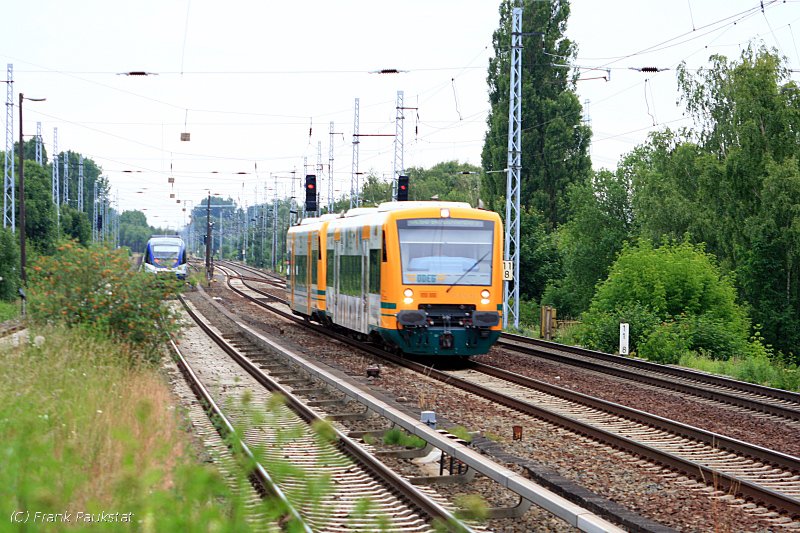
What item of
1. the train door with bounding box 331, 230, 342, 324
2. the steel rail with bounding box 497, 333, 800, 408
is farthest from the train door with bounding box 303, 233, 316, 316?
the steel rail with bounding box 497, 333, 800, 408

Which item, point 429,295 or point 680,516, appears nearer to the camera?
point 680,516

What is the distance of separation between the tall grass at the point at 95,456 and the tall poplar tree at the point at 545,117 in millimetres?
46746

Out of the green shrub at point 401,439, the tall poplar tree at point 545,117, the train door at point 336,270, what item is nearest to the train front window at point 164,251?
the tall poplar tree at point 545,117

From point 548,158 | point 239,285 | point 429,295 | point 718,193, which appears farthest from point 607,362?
point 239,285

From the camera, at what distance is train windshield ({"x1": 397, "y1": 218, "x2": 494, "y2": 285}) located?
19453 mm

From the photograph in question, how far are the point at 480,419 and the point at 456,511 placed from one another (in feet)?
16.8

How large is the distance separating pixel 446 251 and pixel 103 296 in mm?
6596

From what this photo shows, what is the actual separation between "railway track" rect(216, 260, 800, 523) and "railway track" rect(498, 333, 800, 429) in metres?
2.55

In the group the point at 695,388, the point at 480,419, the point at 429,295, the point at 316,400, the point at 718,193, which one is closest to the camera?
the point at 480,419

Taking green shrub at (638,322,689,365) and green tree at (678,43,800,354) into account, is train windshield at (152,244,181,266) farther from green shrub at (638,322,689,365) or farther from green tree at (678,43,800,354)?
green shrub at (638,322,689,365)

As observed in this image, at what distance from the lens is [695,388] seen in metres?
16.7

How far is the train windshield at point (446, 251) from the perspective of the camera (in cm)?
1945

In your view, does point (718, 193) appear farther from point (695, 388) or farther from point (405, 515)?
point (405, 515)

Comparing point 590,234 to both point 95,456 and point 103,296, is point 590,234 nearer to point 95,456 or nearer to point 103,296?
point 103,296
